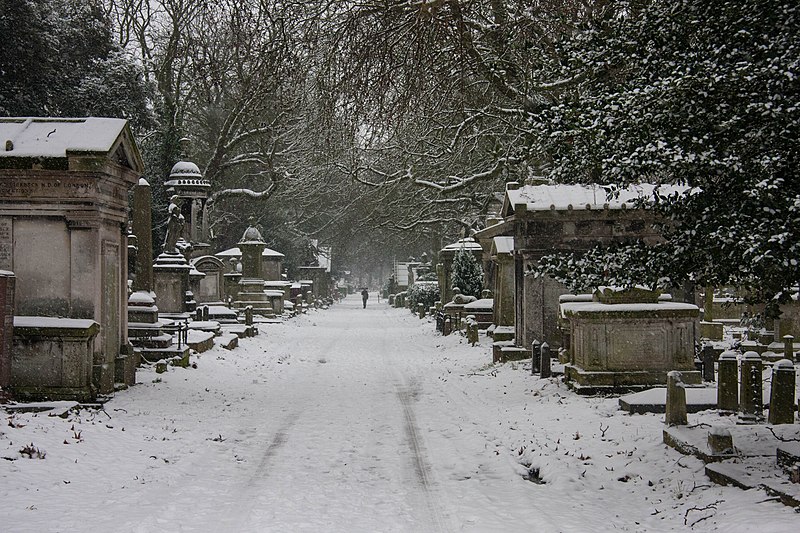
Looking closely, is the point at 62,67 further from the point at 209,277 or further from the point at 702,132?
the point at 702,132

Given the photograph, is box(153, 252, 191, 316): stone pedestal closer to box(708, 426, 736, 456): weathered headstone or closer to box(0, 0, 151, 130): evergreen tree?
box(0, 0, 151, 130): evergreen tree

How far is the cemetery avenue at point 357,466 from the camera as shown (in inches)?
241

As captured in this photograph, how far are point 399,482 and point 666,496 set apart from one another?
2.47m

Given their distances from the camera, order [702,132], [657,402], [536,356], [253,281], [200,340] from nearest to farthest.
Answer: [702,132]
[657,402]
[536,356]
[200,340]
[253,281]

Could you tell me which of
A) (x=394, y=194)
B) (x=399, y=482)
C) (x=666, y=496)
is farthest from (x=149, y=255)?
(x=394, y=194)

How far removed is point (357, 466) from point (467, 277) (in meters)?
21.6

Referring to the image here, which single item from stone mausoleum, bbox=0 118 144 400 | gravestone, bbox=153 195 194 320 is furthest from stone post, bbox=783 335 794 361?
gravestone, bbox=153 195 194 320

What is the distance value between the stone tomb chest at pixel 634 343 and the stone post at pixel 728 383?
7.71 feet

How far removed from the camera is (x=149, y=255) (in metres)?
17.2

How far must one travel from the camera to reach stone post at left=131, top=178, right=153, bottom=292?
16703 mm

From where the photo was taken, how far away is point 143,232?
55.4 ft

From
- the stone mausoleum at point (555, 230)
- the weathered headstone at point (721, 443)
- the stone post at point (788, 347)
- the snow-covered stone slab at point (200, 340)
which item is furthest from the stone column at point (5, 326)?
the stone post at point (788, 347)

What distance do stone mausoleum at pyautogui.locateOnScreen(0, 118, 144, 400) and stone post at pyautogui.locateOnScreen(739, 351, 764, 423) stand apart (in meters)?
8.61

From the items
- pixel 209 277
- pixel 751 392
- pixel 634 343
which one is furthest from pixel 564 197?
pixel 209 277
